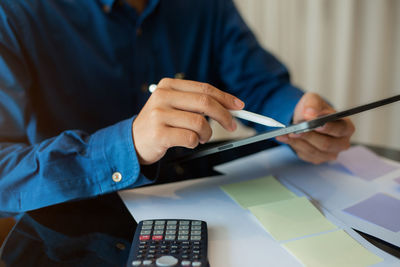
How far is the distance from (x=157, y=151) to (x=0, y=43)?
41 centimetres

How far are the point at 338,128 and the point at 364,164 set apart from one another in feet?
0.49

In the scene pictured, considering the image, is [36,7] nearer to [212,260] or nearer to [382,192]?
[212,260]

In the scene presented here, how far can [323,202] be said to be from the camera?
1.85 ft

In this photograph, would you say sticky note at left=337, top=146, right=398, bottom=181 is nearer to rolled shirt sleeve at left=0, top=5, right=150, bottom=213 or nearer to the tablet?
the tablet

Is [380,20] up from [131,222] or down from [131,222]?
up

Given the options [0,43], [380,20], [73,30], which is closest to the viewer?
[0,43]

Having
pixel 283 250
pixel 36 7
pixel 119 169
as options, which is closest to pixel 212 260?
pixel 283 250

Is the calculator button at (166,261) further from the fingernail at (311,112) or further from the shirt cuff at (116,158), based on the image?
the fingernail at (311,112)

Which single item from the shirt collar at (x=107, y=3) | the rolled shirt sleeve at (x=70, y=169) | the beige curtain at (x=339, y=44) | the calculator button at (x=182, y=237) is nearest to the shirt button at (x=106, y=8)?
the shirt collar at (x=107, y=3)

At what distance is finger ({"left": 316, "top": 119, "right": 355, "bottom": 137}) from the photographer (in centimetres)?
63

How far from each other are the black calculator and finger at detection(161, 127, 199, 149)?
109 mm

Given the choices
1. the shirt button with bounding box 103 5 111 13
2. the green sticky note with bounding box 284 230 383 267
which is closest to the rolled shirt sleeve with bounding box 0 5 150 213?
the green sticky note with bounding box 284 230 383 267

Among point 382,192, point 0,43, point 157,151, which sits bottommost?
point 382,192

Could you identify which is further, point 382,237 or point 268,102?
point 268,102
